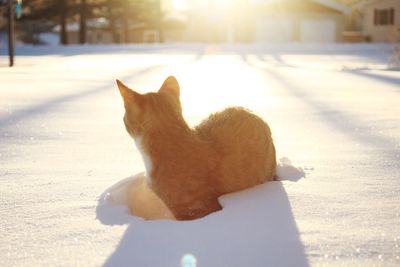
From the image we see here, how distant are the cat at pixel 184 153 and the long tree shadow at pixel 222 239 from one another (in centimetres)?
12

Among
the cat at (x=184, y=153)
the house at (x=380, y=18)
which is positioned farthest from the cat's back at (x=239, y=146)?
the house at (x=380, y=18)

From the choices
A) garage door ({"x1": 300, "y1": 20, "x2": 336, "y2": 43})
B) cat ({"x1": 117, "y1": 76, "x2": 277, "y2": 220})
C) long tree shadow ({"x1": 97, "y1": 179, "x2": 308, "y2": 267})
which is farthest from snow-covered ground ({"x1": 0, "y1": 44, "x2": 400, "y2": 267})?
garage door ({"x1": 300, "y1": 20, "x2": 336, "y2": 43})

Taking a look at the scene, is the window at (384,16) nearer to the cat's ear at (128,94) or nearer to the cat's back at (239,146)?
the cat's back at (239,146)

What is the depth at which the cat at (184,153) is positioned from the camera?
2029mm

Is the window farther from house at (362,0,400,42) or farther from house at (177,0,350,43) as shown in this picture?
house at (177,0,350,43)

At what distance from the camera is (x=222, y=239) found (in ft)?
5.66

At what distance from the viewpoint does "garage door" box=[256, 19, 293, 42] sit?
1363 inches

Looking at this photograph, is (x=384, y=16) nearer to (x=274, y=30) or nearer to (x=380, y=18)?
(x=380, y=18)

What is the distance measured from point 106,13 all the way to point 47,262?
3681cm

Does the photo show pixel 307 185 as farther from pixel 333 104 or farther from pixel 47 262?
pixel 333 104

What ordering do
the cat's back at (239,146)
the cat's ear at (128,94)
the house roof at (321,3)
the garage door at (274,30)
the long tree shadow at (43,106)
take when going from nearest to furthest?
the cat's ear at (128,94) → the cat's back at (239,146) → the long tree shadow at (43,106) → the house roof at (321,3) → the garage door at (274,30)

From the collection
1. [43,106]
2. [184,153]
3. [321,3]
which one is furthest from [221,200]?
[321,3]

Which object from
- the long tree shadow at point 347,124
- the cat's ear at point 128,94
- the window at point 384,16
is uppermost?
the window at point 384,16

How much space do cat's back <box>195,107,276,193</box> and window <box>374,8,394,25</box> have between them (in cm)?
3450
